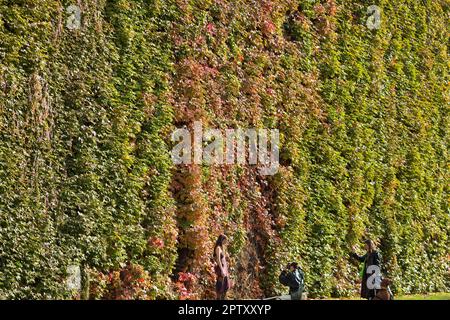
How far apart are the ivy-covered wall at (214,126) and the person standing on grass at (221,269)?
47 cm

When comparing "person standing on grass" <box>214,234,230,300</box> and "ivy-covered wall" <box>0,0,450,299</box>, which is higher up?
"ivy-covered wall" <box>0,0,450,299</box>

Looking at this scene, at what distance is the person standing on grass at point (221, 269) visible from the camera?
12.1m

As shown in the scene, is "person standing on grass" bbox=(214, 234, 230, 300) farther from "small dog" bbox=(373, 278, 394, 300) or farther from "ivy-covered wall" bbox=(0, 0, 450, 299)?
"small dog" bbox=(373, 278, 394, 300)

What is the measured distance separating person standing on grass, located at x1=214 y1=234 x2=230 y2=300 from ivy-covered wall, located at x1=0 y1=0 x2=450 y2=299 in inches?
18.4

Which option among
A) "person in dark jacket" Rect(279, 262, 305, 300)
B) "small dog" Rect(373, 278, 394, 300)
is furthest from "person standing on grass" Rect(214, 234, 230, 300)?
"small dog" Rect(373, 278, 394, 300)

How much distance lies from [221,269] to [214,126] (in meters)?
2.19

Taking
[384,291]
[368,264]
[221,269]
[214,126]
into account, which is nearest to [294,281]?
[221,269]

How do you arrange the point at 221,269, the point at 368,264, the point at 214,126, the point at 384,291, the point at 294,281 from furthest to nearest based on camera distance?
the point at 368,264 < the point at 384,291 < the point at 214,126 < the point at 294,281 < the point at 221,269

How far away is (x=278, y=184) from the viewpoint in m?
14.2

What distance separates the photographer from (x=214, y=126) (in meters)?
13.2

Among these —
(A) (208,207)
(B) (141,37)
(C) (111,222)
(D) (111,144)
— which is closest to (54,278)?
(C) (111,222)

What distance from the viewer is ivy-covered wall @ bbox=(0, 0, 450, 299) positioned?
11.0m

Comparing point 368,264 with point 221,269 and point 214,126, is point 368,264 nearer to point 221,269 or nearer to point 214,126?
point 221,269
